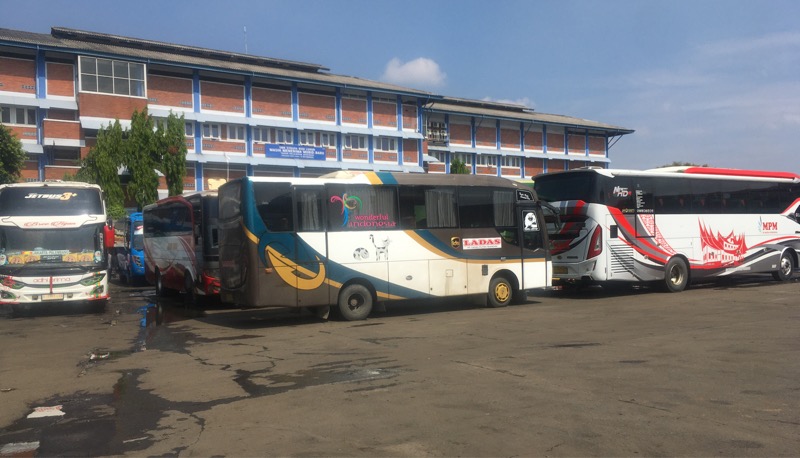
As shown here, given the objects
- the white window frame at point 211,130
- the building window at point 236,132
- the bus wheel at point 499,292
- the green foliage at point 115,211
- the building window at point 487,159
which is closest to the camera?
the bus wheel at point 499,292

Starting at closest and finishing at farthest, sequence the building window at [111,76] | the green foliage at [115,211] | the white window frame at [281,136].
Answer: the green foliage at [115,211] → the building window at [111,76] → the white window frame at [281,136]

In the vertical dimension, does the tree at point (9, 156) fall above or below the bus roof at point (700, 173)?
above

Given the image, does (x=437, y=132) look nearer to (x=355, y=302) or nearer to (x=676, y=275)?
(x=676, y=275)

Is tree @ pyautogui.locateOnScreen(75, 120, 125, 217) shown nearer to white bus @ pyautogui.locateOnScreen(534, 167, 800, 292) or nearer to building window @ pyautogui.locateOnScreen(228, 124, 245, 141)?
building window @ pyautogui.locateOnScreen(228, 124, 245, 141)

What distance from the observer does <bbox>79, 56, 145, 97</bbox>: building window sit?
1626 inches

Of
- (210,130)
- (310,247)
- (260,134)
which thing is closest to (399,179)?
(310,247)

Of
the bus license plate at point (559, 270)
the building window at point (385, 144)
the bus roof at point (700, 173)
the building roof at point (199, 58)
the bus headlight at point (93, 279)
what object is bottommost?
the bus license plate at point (559, 270)

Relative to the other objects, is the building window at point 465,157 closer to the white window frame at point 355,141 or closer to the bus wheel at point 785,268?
the white window frame at point 355,141

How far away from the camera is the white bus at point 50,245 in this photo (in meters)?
16.8

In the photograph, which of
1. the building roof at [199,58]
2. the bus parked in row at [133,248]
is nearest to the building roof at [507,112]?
the building roof at [199,58]

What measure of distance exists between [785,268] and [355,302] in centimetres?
1580

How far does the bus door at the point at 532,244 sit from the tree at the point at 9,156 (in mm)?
22670

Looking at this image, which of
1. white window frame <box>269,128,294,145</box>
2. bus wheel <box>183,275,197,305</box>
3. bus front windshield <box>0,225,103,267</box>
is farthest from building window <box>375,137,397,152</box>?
bus front windshield <box>0,225,103,267</box>

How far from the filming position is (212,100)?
47.7 metres
